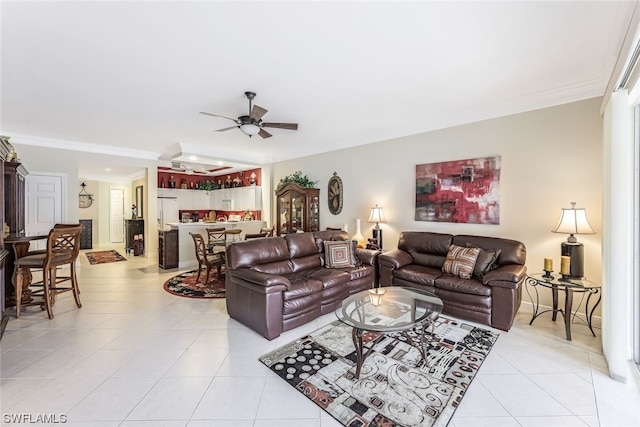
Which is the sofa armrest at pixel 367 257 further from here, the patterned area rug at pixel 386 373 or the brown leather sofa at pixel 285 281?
the patterned area rug at pixel 386 373

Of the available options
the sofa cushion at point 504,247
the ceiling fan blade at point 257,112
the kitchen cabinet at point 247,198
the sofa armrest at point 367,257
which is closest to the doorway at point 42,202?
the kitchen cabinet at point 247,198

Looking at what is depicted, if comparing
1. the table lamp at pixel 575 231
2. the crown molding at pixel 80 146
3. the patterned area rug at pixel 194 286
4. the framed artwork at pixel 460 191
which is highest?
the crown molding at pixel 80 146

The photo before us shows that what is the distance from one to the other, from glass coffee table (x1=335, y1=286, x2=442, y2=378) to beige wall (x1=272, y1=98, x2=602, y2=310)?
1.79m

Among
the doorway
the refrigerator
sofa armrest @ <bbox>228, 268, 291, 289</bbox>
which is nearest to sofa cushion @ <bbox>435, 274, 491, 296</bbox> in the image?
sofa armrest @ <bbox>228, 268, 291, 289</bbox>

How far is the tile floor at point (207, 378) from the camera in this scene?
5.89 ft

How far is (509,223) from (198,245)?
476 cm

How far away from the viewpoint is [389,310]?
2535mm

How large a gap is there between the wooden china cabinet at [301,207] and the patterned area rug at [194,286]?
1860 mm

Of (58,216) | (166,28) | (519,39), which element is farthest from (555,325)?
(58,216)

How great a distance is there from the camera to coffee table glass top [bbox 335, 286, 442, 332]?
7.23ft

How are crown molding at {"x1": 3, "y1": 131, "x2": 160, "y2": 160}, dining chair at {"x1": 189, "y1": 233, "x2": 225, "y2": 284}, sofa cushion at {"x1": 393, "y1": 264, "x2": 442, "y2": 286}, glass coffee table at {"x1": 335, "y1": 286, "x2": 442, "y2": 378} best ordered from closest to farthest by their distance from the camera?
glass coffee table at {"x1": 335, "y1": 286, "x2": 442, "y2": 378}
sofa cushion at {"x1": 393, "y1": 264, "x2": 442, "y2": 286}
dining chair at {"x1": 189, "y1": 233, "x2": 225, "y2": 284}
crown molding at {"x1": 3, "y1": 131, "x2": 160, "y2": 160}

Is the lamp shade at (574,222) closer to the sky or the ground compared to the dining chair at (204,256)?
closer to the sky

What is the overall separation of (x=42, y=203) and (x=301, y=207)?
5193mm

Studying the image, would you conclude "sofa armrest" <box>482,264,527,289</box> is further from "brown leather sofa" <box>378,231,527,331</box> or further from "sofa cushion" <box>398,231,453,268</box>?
"sofa cushion" <box>398,231,453,268</box>
